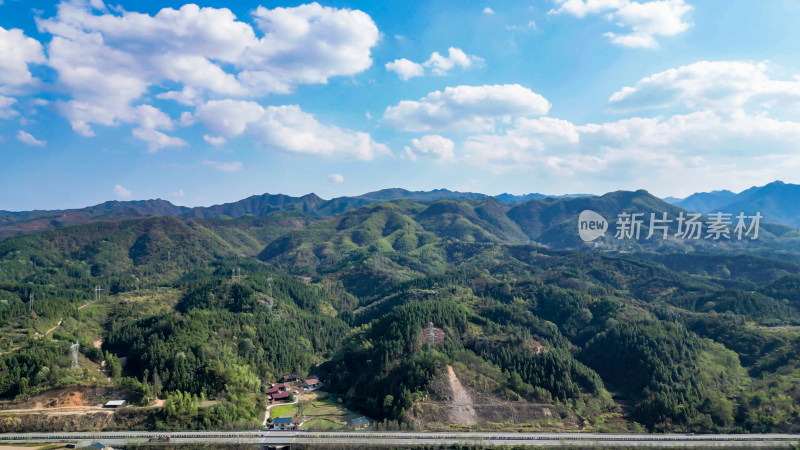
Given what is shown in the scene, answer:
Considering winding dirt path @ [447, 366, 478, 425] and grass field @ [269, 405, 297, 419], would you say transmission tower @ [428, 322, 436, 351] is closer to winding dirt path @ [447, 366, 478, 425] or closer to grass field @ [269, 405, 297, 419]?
winding dirt path @ [447, 366, 478, 425]

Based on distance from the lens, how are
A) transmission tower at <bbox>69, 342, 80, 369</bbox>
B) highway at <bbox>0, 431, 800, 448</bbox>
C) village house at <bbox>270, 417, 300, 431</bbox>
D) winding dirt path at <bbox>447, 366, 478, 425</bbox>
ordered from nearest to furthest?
1. highway at <bbox>0, 431, 800, 448</bbox>
2. village house at <bbox>270, 417, 300, 431</bbox>
3. winding dirt path at <bbox>447, 366, 478, 425</bbox>
4. transmission tower at <bbox>69, 342, 80, 369</bbox>

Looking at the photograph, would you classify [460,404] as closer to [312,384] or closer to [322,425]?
[322,425]

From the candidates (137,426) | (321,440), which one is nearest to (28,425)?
Result: (137,426)

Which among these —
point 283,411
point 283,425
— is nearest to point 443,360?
point 283,411

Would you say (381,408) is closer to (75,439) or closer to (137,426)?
(137,426)

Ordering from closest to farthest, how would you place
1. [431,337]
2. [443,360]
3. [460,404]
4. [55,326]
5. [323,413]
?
[460,404]
[323,413]
[443,360]
[431,337]
[55,326]

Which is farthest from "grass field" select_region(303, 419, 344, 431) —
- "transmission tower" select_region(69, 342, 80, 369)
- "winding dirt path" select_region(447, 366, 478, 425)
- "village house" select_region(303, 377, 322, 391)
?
"transmission tower" select_region(69, 342, 80, 369)
